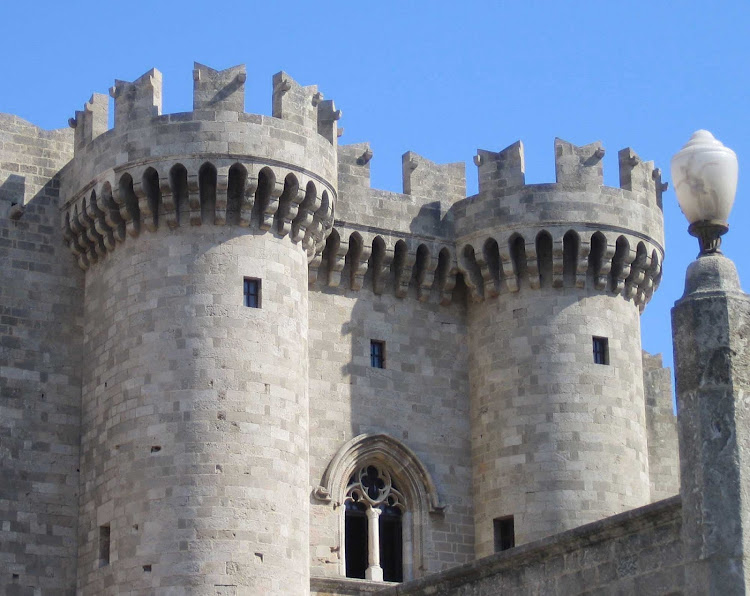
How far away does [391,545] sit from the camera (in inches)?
1059

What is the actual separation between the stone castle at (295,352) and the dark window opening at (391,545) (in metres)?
0.05

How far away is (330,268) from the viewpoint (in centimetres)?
2733

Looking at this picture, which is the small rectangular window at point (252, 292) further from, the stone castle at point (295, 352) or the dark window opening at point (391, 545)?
the dark window opening at point (391, 545)

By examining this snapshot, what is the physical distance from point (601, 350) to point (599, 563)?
10169 millimetres

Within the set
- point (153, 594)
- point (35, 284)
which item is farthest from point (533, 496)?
point (35, 284)

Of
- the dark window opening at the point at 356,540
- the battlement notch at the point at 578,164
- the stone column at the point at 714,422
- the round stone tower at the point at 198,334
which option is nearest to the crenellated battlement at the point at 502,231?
the battlement notch at the point at 578,164

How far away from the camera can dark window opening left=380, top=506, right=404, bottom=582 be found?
2669 centimetres

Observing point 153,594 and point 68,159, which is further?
point 68,159

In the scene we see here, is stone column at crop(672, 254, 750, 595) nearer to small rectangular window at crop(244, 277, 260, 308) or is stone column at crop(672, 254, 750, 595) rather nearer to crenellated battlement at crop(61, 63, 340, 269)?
small rectangular window at crop(244, 277, 260, 308)

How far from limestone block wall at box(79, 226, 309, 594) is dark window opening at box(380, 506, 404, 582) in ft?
8.89

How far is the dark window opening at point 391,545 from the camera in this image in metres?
26.7

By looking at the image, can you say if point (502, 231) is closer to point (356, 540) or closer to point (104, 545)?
point (356, 540)

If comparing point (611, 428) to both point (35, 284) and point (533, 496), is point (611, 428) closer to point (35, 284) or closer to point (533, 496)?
point (533, 496)

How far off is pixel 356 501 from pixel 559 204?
607 centimetres
